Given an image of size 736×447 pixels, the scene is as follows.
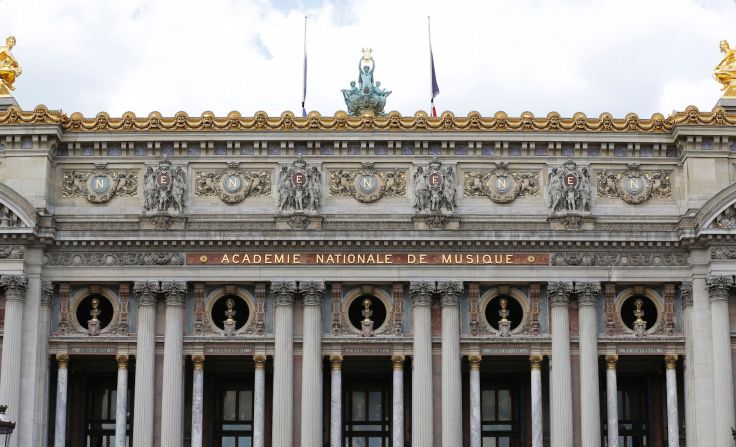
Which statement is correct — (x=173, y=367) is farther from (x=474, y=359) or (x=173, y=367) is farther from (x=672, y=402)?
(x=672, y=402)

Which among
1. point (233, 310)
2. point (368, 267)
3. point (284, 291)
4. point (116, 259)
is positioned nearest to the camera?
point (284, 291)

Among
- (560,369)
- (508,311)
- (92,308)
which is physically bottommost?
(560,369)

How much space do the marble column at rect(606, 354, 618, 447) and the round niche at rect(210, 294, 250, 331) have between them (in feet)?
44.0

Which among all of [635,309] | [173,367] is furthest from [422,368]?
[173,367]

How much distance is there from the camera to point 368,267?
52250 mm

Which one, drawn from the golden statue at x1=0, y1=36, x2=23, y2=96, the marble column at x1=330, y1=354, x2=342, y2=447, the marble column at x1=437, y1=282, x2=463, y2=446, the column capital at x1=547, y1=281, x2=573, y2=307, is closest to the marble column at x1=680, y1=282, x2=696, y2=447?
the column capital at x1=547, y1=281, x2=573, y2=307

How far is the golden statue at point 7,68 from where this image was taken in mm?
54875

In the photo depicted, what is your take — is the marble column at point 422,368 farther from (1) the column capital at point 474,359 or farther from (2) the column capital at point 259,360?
(2) the column capital at point 259,360

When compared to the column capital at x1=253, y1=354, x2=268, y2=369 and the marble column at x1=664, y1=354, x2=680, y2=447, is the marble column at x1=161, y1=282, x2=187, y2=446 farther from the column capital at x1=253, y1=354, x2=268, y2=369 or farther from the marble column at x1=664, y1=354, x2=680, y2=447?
the marble column at x1=664, y1=354, x2=680, y2=447

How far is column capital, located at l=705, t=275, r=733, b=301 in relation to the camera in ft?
169

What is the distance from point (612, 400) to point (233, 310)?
1428 cm

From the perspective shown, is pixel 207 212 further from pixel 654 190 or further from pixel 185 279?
pixel 654 190

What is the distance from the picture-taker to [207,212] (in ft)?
175

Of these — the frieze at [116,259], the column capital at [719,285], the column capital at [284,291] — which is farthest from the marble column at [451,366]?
the frieze at [116,259]
